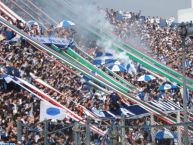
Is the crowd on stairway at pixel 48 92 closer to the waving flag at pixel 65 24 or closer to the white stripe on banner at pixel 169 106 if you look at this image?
the waving flag at pixel 65 24

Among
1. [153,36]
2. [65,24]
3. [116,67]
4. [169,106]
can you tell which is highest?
[153,36]

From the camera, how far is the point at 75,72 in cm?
2594

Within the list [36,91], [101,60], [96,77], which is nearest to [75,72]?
[96,77]

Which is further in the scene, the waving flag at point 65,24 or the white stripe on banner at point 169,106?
the waving flag at point 65,24

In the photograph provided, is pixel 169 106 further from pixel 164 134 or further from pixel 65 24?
pixel 65 24

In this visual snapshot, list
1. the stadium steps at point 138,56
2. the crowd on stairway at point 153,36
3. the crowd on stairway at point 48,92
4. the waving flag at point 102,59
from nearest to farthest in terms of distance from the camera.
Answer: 1. the crowd on stairway at point 48,92
2. the waving flag at point 102,59
3. the stadium steps at point 138,56
4. the crowd on stairway at point 153,36

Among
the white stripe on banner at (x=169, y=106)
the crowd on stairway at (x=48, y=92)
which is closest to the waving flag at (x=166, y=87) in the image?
the crowd on stairway at (x=48, y=92)

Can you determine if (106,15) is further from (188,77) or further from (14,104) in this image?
(14,104)

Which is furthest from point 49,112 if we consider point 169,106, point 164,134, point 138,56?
point 138,56

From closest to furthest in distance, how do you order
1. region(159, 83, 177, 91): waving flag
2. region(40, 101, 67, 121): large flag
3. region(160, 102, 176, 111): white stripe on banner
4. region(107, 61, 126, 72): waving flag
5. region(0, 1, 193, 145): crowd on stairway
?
region(0, 1, 193, 145): crowd on stairway, region(40, 101, 67, 121): large flag, region(160, 102, 176, 111): white stripe on banner, region(159, 83, 177, 91): waving flag, region(107, 61, 126, 72): waving flag

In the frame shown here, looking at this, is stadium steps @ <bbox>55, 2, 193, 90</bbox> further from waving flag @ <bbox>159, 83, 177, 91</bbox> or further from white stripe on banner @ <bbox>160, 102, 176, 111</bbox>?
white stripe on banner @ <bbox>160, 102, 176, 111</bbox>

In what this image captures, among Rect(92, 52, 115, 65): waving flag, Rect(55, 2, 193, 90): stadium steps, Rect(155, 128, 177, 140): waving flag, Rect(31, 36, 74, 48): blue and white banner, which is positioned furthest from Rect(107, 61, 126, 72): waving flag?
Rect(155, 128, 177, 140): waving flag

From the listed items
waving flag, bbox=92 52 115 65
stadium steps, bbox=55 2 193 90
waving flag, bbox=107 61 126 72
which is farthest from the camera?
stadium steps, bbox=55 2 193 90

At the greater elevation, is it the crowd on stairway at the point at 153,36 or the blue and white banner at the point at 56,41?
the crowd on stairway at the point at 153,36
